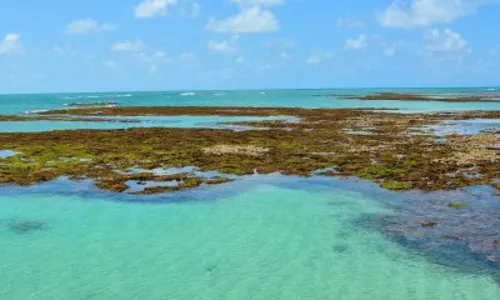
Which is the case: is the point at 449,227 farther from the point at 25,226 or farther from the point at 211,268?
the point at 25,226

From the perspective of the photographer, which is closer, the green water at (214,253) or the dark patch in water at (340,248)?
the green water at (214,253)

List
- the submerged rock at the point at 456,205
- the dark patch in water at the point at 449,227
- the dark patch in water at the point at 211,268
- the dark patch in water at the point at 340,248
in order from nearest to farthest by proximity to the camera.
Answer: the dark patch in water at the point at 211,268, the dark patch in water at the point at 449,227, the dark patch in water at the point at 340,248, the submerged rock at the point at 456,205

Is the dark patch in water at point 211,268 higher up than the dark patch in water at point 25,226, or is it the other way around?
the dark patch in water at point 25,226

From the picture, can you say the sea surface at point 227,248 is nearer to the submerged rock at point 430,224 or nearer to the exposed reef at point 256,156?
the submerged rock at point 430,224

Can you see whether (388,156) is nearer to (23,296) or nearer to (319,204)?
(319,204)

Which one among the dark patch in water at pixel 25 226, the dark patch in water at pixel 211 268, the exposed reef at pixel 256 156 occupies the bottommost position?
the dark patch in water at pixel 211 268

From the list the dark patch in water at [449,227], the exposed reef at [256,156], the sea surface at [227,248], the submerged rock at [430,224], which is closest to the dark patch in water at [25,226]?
the sea surface at [227,248]

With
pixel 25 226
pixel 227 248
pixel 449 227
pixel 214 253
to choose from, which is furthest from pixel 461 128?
pixel 25 226

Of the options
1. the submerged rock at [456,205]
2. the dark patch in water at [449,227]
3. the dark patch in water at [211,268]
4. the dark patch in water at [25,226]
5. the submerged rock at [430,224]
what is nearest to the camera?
the dark patch in water at [211,268]

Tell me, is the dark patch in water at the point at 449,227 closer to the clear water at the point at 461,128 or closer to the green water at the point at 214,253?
the green water at the point at 214,253
